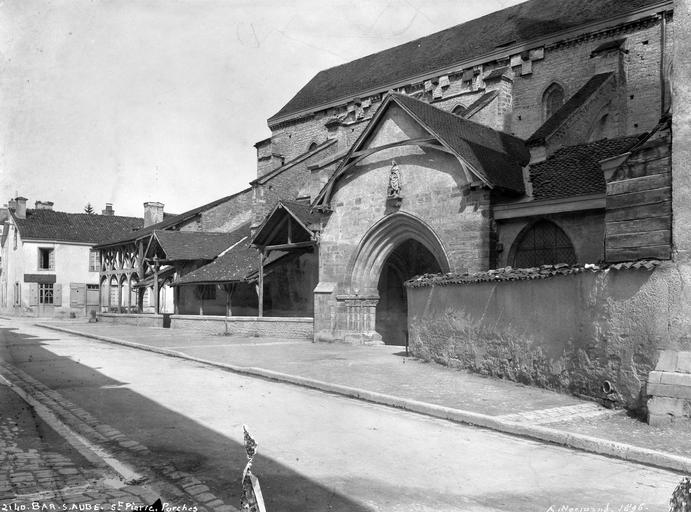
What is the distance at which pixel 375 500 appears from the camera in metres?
4.48

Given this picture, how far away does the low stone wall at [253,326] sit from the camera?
2056cm

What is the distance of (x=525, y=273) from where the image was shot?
989cm

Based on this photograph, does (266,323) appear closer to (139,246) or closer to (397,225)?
(397,225)

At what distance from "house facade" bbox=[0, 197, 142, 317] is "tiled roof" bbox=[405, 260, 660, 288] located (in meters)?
37.7

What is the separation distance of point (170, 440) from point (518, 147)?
48.0 ft

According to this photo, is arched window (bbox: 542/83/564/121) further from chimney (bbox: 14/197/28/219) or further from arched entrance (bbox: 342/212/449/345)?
chimney (bbox: 14/197/28/219)

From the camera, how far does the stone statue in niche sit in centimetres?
1702

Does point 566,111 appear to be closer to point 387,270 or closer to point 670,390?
point 387,270

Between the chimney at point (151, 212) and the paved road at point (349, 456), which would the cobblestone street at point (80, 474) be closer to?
the paved road at point (349, 456)

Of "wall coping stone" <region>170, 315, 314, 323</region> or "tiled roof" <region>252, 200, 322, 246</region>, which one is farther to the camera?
"tiled roof" <region>252, 200, 322, 246</region>

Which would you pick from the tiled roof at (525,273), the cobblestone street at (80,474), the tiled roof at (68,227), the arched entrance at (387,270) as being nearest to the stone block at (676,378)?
the tiled roof at (525,273)

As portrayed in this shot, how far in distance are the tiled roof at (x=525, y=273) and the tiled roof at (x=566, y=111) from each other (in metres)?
5.87

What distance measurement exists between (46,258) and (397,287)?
35199 millimetres

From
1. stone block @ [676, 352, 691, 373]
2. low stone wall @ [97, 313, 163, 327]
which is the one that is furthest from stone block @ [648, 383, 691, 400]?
low stone wall @ [97, 313, 163, 327]
